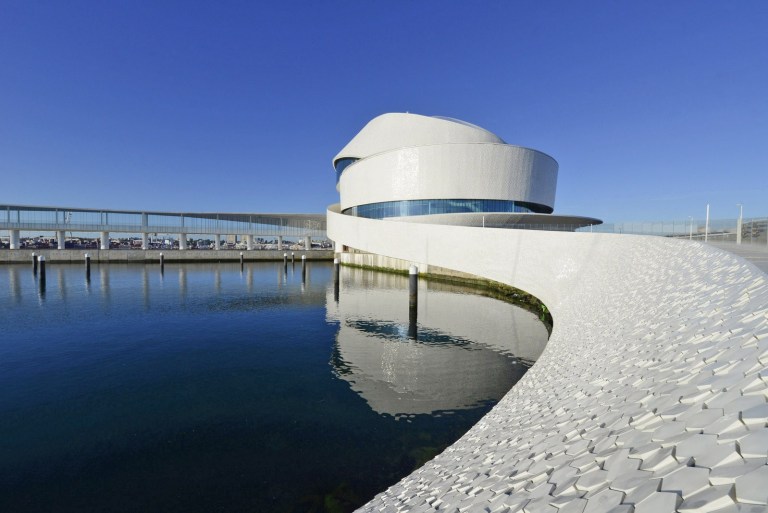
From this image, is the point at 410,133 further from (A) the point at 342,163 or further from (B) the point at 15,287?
(B) the point at 15,287

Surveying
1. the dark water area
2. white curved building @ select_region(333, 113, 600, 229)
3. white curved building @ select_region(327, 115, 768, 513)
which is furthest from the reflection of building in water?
white curved building @ select_region(333, 113, 600, 229)

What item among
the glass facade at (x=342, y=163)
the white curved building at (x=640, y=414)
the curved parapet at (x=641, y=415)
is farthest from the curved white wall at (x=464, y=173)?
the curved parapet at (x=641, y=415)

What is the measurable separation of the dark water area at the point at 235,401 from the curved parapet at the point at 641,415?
156cm

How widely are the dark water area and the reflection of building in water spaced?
0.22 feet

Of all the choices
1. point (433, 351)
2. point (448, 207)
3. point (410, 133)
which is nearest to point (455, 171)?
point (448, 207)

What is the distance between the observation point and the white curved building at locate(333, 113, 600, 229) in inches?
1335

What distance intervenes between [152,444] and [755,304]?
849 cm

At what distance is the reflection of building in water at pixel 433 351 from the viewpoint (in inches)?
314

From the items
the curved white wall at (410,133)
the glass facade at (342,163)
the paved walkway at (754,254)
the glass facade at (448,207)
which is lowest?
the paved walkway at (754,254)

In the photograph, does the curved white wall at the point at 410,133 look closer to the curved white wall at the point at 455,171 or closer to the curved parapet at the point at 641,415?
the curved white wall at the point at 455,171

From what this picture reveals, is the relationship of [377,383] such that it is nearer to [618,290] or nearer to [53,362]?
[618,290]

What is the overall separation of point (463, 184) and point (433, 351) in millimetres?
26031

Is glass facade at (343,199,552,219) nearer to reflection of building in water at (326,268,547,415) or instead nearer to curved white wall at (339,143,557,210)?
curved white wall at (339,143,557,210)

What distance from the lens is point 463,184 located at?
34344mm
